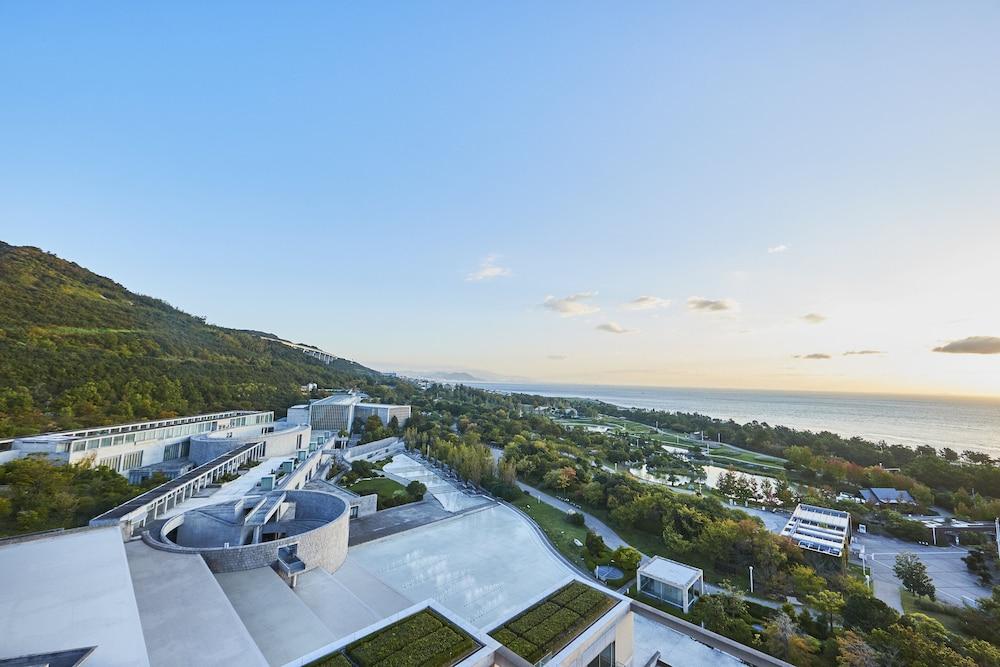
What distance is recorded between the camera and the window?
10.3 metres

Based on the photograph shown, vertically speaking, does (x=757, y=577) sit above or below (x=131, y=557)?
below

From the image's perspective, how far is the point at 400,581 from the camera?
16094 mm

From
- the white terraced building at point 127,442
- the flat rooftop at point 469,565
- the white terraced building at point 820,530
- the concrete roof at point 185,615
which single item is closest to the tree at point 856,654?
the flat rooftop at point 469,565

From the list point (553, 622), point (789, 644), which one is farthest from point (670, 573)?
point (553, 622)

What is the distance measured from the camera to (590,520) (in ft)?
80.5

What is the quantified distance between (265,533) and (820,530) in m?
28.2

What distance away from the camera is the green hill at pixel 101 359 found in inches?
1077

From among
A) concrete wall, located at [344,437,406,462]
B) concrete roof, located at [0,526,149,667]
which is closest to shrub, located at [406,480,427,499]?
concrete wall, located at [344,437,406,462]

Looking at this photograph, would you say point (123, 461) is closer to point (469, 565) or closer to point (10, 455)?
point (10, 455)

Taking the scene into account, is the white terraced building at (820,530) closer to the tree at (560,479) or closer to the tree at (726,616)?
the tree at (726,616)

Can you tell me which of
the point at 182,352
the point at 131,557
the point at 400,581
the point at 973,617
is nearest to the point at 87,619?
the point at 131,557

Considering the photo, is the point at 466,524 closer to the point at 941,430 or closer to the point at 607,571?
the point at 607,571

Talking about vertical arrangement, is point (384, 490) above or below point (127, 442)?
below

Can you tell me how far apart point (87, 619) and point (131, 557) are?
608cm
